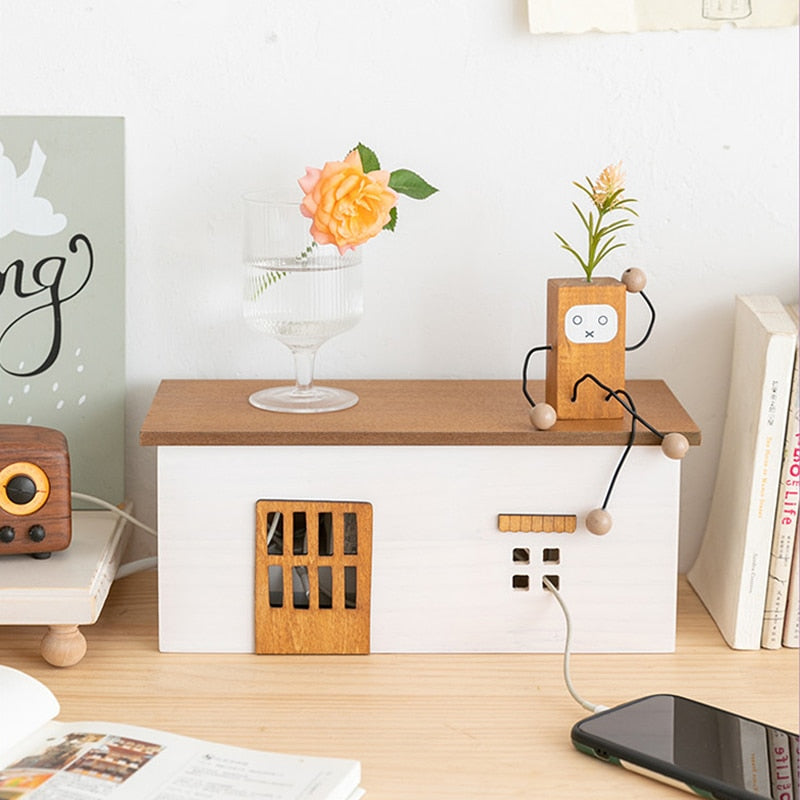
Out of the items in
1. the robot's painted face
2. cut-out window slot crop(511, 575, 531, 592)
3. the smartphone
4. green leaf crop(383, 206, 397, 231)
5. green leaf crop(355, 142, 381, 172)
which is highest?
green leaf crop(355, 142, 381, 172)

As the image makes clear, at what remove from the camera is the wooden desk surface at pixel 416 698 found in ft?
2.97

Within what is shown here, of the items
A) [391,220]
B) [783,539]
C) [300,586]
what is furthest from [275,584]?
[783,539]

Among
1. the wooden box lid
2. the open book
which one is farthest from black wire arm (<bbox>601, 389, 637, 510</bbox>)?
the open book

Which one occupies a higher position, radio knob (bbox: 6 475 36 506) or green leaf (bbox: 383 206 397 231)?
green leaf (bbox: 383 206 397 231)

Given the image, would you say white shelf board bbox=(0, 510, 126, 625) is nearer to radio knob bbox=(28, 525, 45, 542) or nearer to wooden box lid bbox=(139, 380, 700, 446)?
radio knob bbox=(28, 525, 45, 542)

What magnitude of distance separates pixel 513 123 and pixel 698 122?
7.3 inches

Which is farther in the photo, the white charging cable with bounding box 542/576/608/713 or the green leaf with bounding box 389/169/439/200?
the green leaf with bounding box 389/169/439/200

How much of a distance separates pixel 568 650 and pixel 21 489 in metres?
0.49

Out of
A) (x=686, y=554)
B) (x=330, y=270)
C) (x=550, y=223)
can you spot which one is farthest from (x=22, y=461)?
(x=686, y=554)

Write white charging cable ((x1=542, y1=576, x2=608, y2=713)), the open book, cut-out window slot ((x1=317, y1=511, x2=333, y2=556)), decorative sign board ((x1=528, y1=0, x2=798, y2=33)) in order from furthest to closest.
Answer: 1. decorative sign board ((x1=528, y1=0, x2=798, y2=33))
2. cut-out window slot ((x1=317, y1=511, x2=333, y2=556))
3. white charging cable ((x1=542, y1=576, x2=608, y2=713))
4. the open book

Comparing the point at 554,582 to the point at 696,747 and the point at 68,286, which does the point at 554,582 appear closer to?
the point at 696,747

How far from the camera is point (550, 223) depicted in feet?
4.12

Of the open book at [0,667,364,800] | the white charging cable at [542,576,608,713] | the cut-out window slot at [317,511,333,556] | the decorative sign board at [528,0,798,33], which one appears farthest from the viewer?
the decorative sign board at [528,0,798,33]

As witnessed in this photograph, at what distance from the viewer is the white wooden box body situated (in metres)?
1.08
